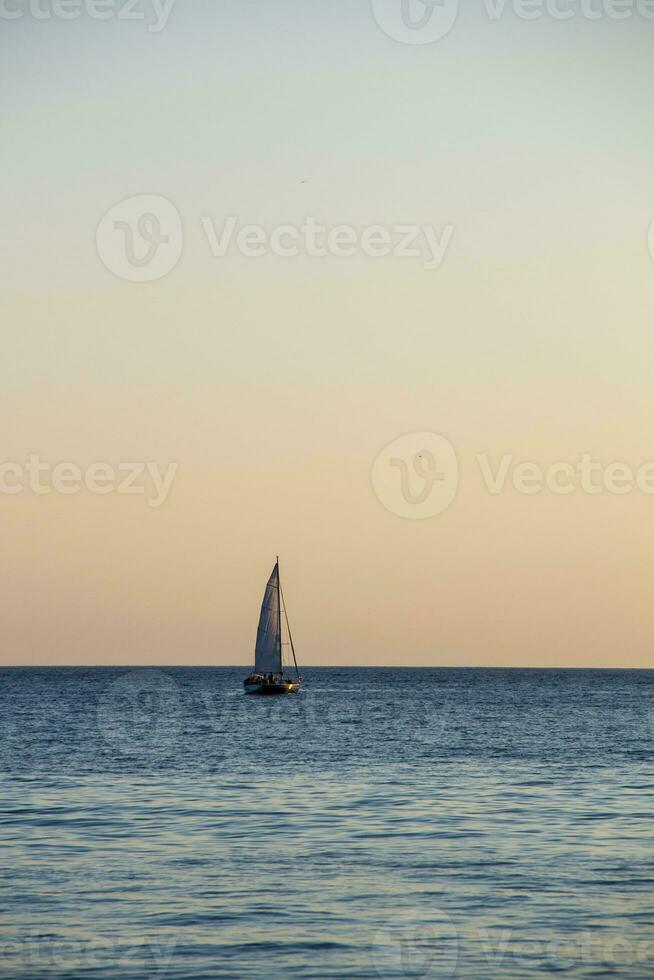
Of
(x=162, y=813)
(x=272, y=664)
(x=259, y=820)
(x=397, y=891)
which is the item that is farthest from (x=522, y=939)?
(x=272, y=664)

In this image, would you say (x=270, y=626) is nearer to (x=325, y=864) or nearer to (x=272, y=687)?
(x=272, y=687)

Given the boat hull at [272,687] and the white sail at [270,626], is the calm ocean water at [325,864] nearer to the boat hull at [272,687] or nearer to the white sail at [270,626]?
the white sail at [270,626]

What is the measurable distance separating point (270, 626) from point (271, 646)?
10.8ft

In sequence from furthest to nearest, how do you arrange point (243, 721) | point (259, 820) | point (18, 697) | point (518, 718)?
point (18, 697) < point (518, 718) < point (243, 721) < point (259, 820)

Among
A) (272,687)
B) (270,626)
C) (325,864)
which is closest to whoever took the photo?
(325,864)

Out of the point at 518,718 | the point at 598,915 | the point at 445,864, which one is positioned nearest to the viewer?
the point at 598,915

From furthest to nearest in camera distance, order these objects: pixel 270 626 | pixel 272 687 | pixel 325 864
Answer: pixel 272 687
pixel 270 626
pixel 325 864

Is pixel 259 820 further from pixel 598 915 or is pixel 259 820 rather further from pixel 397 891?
pixel 598 915

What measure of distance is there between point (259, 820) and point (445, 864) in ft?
30.0

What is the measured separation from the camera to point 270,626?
5133 inches

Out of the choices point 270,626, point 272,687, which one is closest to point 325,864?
point 270,626

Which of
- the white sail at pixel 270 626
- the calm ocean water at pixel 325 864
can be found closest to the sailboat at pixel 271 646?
the white sail at pixel 270 626

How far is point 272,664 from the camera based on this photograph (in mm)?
136000

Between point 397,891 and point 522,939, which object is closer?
point 522,939
